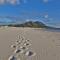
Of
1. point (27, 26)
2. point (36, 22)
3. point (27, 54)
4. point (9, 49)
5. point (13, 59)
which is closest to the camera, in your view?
point (13, 59)

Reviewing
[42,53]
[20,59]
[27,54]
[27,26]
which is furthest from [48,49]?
[27,26]

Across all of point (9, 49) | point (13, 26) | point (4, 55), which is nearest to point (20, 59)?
point (4, 55)

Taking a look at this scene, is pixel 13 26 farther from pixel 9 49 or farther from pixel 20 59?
pixel 20 59

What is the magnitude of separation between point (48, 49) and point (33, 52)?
267 mm

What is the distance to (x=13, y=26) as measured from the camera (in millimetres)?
5648

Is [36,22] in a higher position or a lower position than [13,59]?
higher

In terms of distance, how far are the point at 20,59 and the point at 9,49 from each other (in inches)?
16.1

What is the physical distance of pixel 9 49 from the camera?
2.52 metres

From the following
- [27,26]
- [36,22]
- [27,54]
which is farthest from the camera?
[27,26]

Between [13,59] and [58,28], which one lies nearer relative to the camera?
[13,59]

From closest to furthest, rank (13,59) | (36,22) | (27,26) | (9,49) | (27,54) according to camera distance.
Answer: (13,59), (27,54), (9,49), (36,22), (27,26)

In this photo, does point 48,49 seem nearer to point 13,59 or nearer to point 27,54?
point 27,54

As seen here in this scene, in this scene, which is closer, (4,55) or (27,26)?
(4,55)

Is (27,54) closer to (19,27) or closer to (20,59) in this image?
(20,59)
